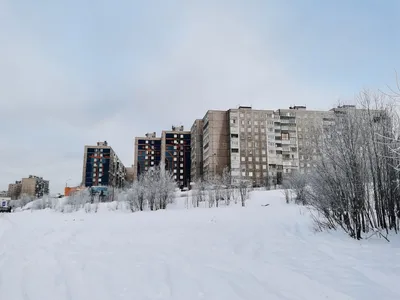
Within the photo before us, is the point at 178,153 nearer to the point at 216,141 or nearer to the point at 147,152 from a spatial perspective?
the point at 147,152

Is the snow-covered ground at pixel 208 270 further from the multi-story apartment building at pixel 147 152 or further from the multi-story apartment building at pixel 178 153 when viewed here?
the multi-story apartment building at pixel 147 152

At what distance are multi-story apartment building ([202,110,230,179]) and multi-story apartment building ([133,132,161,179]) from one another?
3251 centimetres

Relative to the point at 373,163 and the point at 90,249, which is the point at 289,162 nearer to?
the point at 373,163

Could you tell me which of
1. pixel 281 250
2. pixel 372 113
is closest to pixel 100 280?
pixel 281 250

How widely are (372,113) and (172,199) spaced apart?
1156 inches

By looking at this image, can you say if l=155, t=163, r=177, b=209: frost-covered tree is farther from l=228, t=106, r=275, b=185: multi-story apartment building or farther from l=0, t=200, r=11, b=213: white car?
l=0, t=200, r=11, b=213: white car

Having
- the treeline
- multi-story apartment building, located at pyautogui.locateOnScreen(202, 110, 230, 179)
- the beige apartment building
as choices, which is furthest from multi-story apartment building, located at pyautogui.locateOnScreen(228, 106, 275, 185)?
the treeline

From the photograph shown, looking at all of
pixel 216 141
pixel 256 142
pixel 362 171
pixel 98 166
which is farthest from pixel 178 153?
pixel 362 171

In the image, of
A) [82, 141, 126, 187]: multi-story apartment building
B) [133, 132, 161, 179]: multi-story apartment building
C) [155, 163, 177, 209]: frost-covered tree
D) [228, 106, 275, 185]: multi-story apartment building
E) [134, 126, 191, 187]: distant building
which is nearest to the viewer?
[155, 163, 177, 209]: frost-covered tree

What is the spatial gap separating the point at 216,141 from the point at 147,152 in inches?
1443

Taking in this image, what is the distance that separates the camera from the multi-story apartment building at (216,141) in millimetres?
68938

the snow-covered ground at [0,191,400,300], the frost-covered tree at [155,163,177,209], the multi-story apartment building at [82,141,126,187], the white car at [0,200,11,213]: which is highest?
the multi-story apartment building at [82,141,126,187]

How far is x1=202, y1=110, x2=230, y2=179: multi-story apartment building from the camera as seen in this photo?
6894 centimetres

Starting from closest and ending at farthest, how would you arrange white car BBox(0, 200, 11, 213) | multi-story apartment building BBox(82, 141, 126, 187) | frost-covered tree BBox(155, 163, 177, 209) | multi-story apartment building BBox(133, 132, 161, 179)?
frost-covered tree BBox(155, 163, 177, 209)
white car BBox(0, 200, 11, 213)
multi-story apartment building BBox(133, 132, 161, 179)
multi-story apartment building BBox(82, 141, 126, 187)
